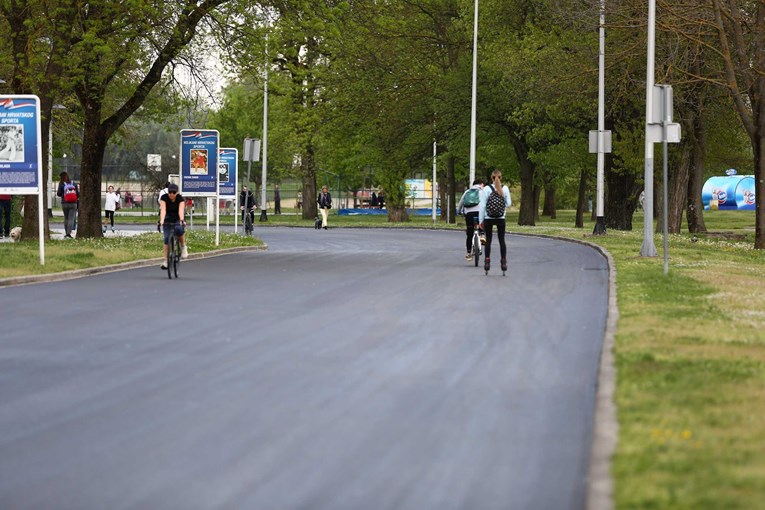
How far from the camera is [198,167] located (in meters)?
35.7

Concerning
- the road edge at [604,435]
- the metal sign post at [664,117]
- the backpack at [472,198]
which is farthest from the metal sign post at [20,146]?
the road edge at [604,435]

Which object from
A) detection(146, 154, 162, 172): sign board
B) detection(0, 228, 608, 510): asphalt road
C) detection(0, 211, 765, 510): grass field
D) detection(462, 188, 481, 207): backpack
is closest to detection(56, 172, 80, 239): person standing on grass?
detection(462, 188, 481, 207): backpack

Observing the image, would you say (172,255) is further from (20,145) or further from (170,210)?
(20,145)

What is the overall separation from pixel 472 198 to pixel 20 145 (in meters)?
8.61

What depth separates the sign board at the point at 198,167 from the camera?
117 feet

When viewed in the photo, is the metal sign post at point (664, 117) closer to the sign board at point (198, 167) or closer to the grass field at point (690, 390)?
the grass field at point (690, 390)

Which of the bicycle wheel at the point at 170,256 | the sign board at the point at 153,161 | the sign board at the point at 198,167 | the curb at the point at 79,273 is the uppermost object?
the sign board at the point at 153,161

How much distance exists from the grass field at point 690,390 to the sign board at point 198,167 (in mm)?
12465

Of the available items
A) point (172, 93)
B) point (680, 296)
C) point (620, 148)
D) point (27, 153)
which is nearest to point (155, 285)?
point (27, 153)

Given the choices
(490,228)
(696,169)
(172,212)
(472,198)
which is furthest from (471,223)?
(696,169)

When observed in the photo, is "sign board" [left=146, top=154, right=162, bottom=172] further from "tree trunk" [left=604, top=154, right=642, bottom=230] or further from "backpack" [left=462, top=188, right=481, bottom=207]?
"backpack" [left=462, top=188, right=481, bottom=207]

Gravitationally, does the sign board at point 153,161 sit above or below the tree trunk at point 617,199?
above

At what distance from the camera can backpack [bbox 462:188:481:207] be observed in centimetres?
2678

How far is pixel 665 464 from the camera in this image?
6.95m
